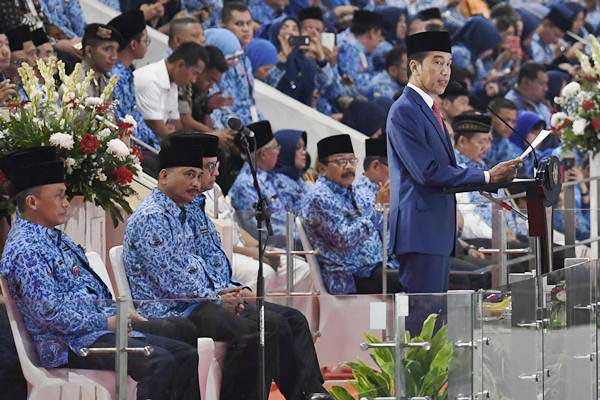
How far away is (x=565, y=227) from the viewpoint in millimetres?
9695

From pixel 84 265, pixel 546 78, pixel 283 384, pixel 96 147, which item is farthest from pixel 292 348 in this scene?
pixel 546 78

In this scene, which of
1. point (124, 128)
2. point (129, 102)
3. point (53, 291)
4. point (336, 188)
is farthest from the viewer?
point (129, 102)

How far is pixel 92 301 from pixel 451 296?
1245mm

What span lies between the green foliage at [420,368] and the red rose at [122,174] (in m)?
2.09

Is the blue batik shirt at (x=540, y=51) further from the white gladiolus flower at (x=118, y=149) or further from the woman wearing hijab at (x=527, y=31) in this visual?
the white gladiolus flower at (x=118, y=149)

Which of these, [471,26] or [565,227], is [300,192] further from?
[471,26]

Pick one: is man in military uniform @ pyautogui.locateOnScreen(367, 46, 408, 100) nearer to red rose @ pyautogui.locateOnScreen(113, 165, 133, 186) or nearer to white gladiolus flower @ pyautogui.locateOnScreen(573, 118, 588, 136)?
white gladiolus flower @ pyautogui.locateOnScreen(573, 118, 588, 136)

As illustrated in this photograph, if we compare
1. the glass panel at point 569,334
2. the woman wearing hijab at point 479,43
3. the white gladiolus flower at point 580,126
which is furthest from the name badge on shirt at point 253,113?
the glass panel at point 569,334

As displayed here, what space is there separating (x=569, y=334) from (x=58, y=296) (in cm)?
215

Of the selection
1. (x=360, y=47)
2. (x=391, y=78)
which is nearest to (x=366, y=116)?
(x=391, y=78)

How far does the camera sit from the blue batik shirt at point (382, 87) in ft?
46.7

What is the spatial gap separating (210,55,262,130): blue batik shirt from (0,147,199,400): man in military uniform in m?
5.37

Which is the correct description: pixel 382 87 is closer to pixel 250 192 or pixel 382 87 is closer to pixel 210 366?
pixel 250 192

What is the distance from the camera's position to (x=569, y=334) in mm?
6672
